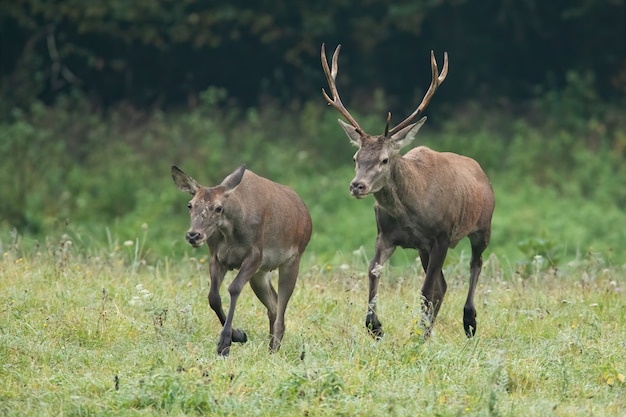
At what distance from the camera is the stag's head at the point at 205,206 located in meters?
9.15

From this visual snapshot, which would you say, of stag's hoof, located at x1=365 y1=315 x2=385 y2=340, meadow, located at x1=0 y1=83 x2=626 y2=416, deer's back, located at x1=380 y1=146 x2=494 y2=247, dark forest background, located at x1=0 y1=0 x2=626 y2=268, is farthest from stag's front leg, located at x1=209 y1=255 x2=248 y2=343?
dark forest background, located at x1=0 y1=0 x2=626 y2=268

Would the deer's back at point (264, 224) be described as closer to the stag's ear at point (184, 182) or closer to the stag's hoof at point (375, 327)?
the stag's ear at point (184, 182)

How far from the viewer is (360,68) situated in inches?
966

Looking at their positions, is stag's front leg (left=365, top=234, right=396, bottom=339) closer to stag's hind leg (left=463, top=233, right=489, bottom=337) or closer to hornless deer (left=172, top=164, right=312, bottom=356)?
hornless deer (left=172, top=164, right=312, bottom=356)

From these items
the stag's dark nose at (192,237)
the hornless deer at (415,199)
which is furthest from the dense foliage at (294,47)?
the stag's dark nose at (192,237)

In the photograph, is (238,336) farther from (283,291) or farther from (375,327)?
(375,327)

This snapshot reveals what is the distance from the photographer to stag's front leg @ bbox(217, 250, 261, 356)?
361 inches

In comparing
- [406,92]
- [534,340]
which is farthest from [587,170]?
[534,340]

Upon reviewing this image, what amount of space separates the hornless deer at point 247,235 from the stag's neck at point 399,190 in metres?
0.69

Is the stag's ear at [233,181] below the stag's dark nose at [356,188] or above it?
below

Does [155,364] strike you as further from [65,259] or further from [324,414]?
[65,259]

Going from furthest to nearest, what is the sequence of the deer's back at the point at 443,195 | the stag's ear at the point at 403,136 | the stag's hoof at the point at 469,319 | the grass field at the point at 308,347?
the stag's hoof at the point at 469,319 < the deer's back at the point at 443,195 < the stag's ear at the point at 403,136 < the grass field at the point at 308,347

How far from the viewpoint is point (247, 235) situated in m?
9.61

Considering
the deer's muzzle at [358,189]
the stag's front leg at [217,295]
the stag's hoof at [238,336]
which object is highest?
the deer's muzzle at [358,189]
